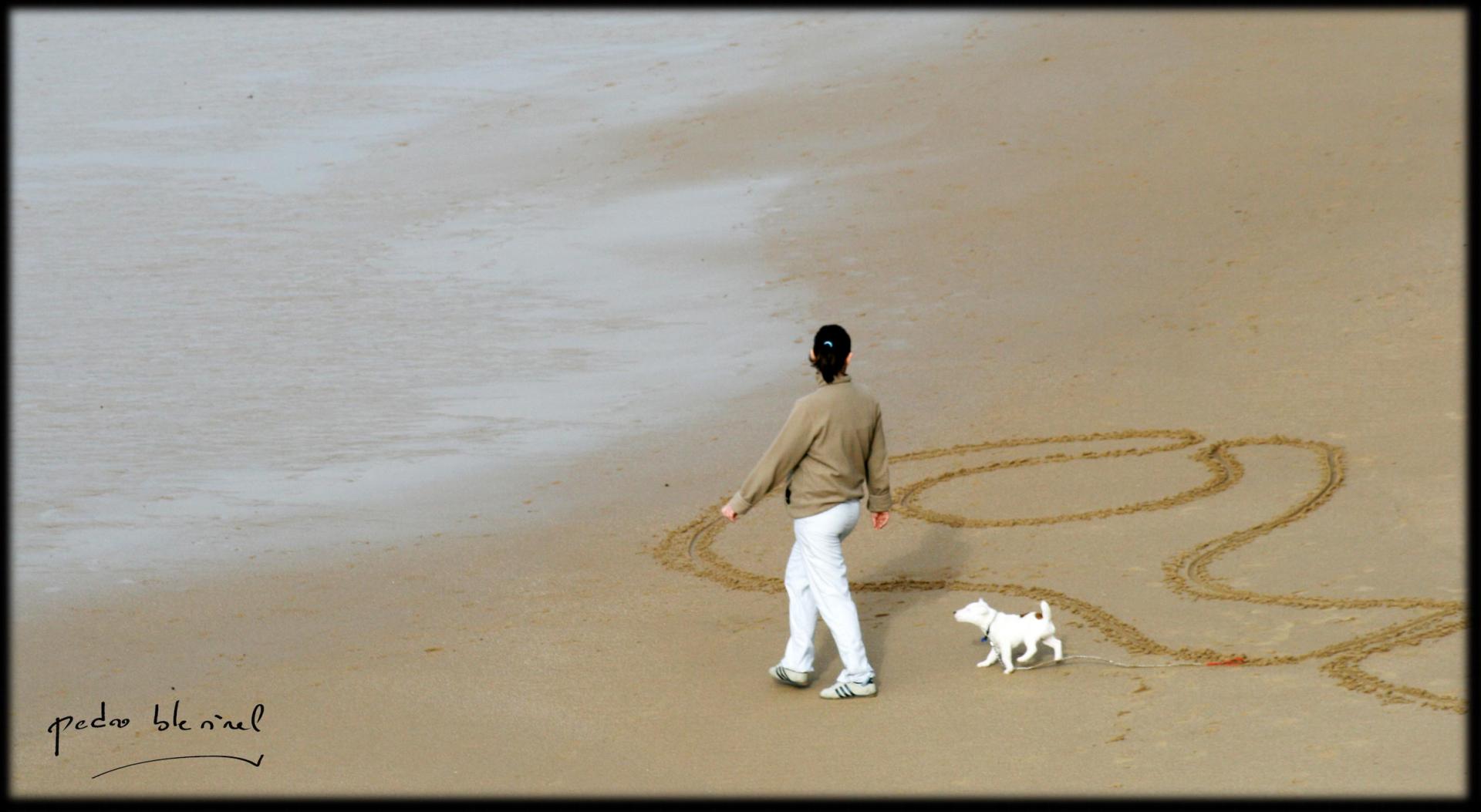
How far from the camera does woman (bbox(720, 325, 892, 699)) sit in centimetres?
736

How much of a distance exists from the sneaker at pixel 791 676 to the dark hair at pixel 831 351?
1.37 m

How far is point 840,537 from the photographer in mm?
7527

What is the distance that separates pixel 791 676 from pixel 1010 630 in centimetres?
103

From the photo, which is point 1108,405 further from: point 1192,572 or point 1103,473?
point 1192,572

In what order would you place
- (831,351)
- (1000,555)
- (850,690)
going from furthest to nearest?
(1000,555) < (850,690) < (831,351)

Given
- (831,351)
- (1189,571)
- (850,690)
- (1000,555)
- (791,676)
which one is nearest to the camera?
(831,351)

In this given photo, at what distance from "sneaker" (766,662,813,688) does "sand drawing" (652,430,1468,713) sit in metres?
1.39

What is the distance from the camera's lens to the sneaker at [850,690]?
7.45m

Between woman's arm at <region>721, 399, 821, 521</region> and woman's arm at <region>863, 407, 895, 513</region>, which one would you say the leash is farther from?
woman's arm at <region>721, 399, 821, 521</region>

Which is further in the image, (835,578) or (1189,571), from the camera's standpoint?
(1189,571)

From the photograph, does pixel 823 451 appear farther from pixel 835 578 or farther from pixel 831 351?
pixel 835 578

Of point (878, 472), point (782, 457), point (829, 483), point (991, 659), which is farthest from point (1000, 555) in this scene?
point (782, 457)

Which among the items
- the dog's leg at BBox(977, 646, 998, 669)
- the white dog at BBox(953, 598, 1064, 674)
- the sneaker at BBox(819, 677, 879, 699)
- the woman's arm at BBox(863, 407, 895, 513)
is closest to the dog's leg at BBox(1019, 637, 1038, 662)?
the white dog at BBox(953, 598, 1064, 674)

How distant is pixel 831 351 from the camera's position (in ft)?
24.0
